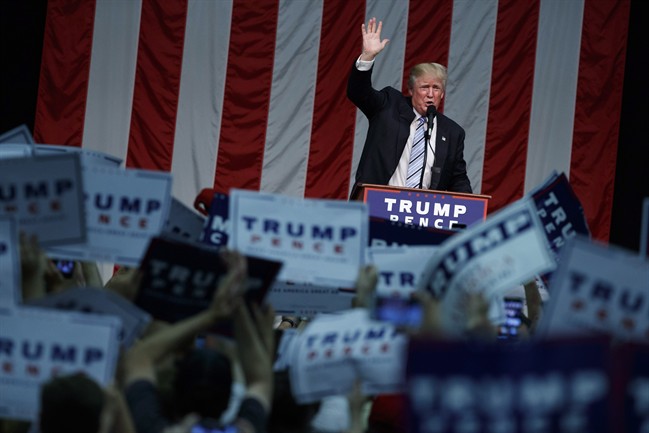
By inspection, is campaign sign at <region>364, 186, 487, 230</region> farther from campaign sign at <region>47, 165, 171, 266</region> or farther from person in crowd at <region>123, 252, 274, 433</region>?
person in crowd at <region>123, 252, 274, 433</region>

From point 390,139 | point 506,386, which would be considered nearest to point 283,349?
point 506,386

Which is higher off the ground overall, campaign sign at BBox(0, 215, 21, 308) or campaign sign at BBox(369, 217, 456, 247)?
campaign sign at BBox(369, 217, 456, 247)

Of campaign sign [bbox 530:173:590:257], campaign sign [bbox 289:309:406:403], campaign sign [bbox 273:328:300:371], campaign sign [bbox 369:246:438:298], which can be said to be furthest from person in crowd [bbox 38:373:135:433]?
campaign sign [bbox 530:173:590:257]

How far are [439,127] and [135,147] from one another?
2.82 m

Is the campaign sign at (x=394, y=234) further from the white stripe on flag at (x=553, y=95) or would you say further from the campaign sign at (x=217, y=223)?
the white stripe on flag at (x=553, y=95)

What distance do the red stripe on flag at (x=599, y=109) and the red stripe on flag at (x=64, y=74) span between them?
3.52m

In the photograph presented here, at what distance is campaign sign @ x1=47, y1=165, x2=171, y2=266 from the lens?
3.54 m

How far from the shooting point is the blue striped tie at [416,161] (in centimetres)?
638

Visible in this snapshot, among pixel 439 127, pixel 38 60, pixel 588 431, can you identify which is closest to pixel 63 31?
pixel 38 60

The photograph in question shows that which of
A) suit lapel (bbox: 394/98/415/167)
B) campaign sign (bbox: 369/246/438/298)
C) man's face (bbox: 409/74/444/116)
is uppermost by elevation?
man's face (bbox: 409/74/444/116)

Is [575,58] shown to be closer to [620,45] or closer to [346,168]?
[620,45]

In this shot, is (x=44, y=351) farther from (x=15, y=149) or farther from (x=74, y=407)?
(x=15, y=149)

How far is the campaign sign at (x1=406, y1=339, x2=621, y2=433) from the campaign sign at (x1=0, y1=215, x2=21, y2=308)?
1.13 meters

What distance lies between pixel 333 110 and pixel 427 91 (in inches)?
91.5
